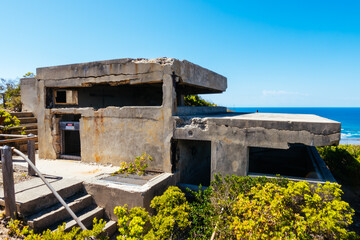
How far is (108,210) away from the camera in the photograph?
5684 mm

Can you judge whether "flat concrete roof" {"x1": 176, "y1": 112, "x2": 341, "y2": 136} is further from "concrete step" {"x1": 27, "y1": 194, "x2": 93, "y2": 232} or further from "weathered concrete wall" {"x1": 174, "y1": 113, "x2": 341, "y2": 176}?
"concrete step" {"x1": 27, "y1": 194, "x2": 93, "y2": 232}

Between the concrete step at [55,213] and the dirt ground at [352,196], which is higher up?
Result: the concrete step at [55,213]

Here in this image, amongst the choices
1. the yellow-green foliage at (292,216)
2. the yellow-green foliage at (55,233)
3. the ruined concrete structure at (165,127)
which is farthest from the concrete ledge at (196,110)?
the yellow-green foliage at (55,233)

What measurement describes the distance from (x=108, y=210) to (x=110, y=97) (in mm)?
6167

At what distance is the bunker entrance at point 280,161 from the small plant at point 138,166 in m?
4.93

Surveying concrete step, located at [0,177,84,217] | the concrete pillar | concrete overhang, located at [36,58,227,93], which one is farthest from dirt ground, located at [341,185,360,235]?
concrete step, located at [0,177,84,217]

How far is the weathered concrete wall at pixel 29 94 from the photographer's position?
1306 centimetres

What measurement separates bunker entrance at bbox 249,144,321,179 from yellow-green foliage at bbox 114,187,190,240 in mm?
5363

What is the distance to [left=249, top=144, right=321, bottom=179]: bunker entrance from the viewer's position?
9359 millimetres

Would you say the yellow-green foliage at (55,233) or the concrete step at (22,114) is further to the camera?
the concrete step at (22,114)

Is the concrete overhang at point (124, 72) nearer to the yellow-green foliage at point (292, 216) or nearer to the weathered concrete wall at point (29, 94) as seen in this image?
the yellow-green foliage at point (292, 216)

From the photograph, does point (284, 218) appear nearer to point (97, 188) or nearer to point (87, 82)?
point (97, 188)

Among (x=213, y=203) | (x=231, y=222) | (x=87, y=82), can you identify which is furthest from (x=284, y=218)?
(x=87, y=82)

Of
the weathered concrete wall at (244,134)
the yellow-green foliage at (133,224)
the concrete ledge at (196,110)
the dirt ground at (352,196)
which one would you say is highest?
the concrete ledge at (196,110)
